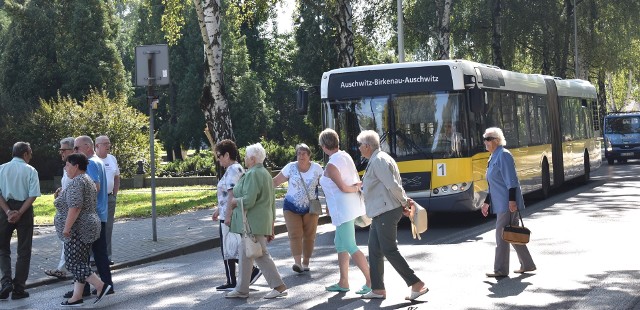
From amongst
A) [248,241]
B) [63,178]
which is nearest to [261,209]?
[248,241]

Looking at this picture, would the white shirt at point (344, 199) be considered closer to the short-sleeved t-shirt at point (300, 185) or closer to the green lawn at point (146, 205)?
the short-sleeved t-shirt at point (300, 185)

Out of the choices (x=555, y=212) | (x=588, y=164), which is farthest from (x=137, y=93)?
(x=555, y=212)

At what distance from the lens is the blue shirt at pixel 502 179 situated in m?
11.8

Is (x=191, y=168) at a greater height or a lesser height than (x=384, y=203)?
greater

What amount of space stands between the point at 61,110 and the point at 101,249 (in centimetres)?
3308

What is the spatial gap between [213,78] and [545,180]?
785 centimetres

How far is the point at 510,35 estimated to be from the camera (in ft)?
161

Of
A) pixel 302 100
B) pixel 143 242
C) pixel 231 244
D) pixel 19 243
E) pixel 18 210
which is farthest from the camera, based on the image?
pixel 302 100

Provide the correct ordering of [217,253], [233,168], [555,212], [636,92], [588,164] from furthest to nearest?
[636,92], [588,164], [555,212], [217,253], [233,168]

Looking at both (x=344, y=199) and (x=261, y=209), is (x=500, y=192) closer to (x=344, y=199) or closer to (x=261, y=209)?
(x=344, y=199)

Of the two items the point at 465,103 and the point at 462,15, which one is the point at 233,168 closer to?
the point at 465,103

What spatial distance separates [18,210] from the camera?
466 inches

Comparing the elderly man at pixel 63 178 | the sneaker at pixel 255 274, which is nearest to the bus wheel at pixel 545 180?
the elderly man at pixel 63 178

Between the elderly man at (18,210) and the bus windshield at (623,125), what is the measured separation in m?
35.1
